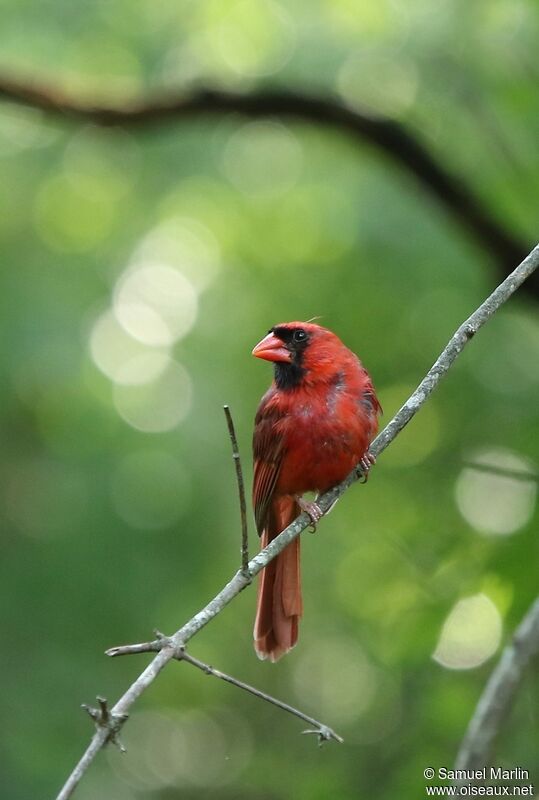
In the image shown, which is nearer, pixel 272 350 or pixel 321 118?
pixel 272 350

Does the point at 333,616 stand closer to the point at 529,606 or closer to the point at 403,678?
the point at 403,678

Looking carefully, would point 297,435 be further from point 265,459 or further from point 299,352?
point 299,352

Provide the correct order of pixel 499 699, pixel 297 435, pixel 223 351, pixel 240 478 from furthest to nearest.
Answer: pixel 223 351 < pixel 297 435 < pixel 499 699 < pixel 240 478

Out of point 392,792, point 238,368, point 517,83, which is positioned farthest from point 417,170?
point 392,792

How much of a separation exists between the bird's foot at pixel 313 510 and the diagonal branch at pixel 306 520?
0.02m

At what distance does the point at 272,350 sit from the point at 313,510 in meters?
0.91

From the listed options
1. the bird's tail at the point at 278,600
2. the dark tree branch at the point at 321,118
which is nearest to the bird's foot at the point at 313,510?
the bird's tail at the point at 278,600

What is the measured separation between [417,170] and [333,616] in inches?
107

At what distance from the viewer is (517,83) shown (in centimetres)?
566

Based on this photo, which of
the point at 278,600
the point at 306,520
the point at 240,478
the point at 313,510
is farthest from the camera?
the point at 278,600

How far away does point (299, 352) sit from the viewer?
454cm

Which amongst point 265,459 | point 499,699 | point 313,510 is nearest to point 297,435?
point 265,459

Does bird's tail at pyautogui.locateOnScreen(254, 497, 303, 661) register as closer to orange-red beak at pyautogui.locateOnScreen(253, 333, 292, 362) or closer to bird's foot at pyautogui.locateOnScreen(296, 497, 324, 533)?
bird's foot at pyautogui.locateOnScreen(296, 497, 324, 533)

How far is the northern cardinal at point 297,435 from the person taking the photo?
4.25 meters
